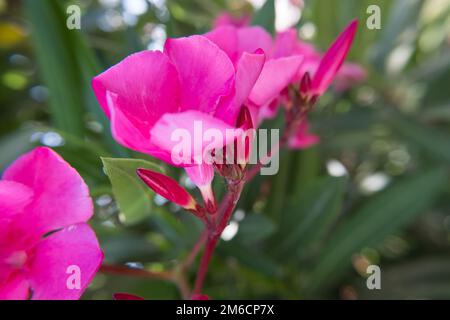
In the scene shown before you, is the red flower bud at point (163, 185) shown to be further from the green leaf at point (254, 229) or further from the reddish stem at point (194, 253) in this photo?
the green leaf at point (254, 229)

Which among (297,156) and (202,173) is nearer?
(202,173)

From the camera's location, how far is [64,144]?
0.76 metres

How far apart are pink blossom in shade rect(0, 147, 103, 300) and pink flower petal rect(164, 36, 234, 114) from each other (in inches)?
4.3

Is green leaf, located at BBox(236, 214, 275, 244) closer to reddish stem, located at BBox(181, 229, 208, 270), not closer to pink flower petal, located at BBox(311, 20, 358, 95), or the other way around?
reddish stem, located at BBox(181, 229, 208, 270)

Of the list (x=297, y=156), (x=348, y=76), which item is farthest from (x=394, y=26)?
(x=297, y=156)

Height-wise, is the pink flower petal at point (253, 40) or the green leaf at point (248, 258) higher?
the pink flower petal at point (253, 40)

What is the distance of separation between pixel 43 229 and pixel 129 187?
9cm

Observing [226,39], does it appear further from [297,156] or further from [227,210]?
[297,156]

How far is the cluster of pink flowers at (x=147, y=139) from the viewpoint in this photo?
431 millimetres

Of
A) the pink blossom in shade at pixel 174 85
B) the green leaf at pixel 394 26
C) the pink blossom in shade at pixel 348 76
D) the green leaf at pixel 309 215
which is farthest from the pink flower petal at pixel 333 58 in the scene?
the green leaf at pixel 394 26

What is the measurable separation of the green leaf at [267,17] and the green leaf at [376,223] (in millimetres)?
380

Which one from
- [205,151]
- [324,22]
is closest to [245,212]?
[324,22]

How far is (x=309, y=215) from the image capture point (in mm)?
900

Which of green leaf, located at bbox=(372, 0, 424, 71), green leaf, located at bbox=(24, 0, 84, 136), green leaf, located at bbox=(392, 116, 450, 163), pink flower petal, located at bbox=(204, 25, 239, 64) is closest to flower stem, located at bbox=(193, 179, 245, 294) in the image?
pink flower petal, located at bbox=(204, 25, 239, 64)
